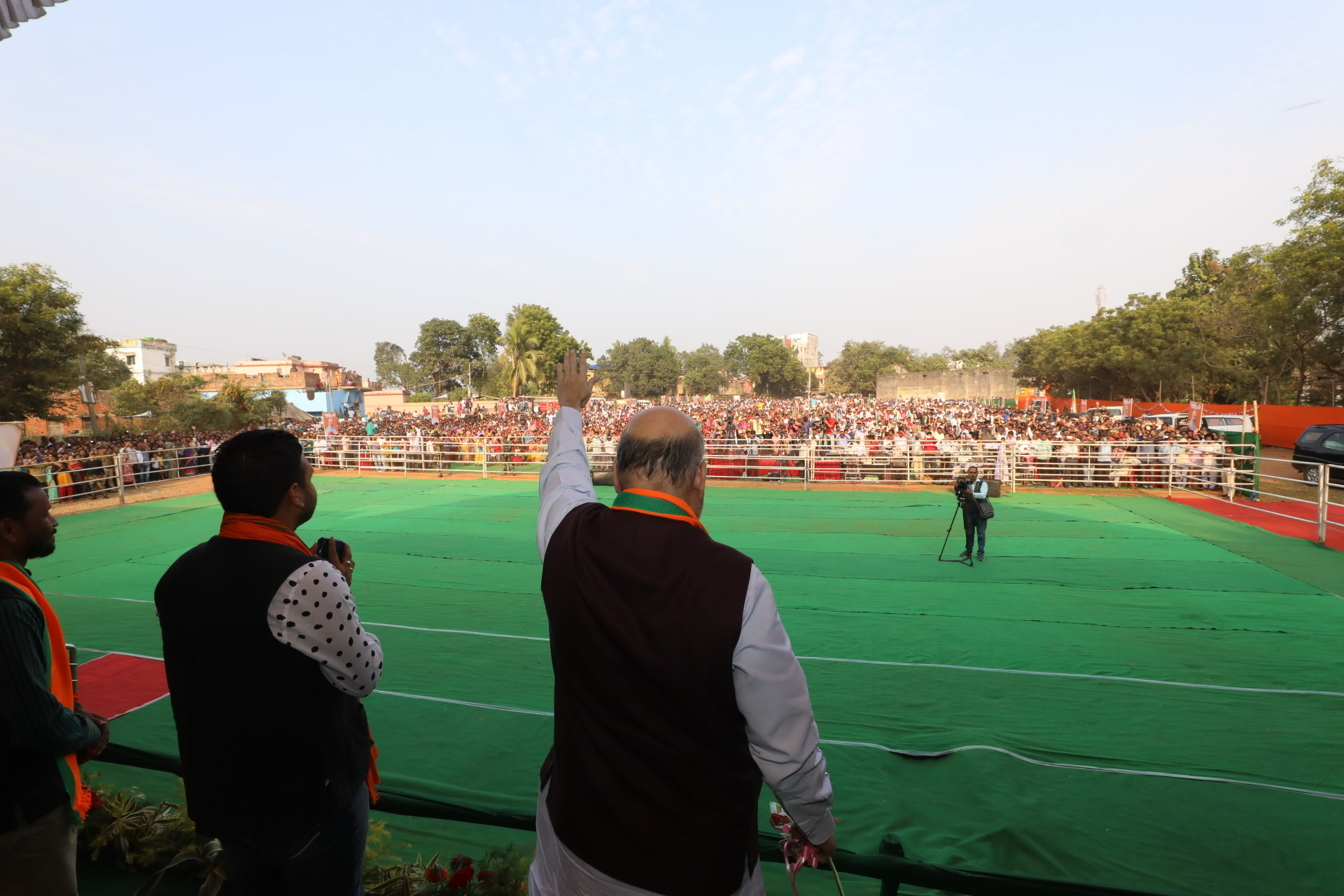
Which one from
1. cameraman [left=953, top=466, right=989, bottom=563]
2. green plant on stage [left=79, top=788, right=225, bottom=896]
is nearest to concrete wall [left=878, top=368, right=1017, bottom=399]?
cameraman [left=953, top=466, right=989, bottom=563]

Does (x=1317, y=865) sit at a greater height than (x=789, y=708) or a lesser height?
lesser

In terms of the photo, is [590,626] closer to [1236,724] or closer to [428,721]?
[428,721]

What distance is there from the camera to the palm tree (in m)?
47.0

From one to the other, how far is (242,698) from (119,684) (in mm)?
4885

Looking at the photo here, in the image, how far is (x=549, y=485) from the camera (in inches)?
72.2

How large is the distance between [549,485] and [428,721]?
334 centimetres

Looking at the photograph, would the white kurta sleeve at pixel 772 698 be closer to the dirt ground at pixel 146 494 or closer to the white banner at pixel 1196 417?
the dirt ground at pixel 146 494

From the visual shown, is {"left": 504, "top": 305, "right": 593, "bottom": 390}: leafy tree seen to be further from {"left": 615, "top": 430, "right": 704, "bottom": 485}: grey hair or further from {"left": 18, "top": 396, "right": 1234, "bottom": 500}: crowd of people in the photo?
{"left": 615, "top": 430, "right": 704, "bottom": 485}: grey hair

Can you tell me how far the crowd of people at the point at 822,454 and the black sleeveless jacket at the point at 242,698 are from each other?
10.2m

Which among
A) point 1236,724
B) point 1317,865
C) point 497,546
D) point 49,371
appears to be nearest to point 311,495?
point 1317,865

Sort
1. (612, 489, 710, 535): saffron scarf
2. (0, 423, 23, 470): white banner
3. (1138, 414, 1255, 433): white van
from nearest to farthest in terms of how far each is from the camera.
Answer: (612, 489, 710, 535): saffron scarf
(0, 423, 23, 470): white banner
(1138, 414, 1255, 433): white van

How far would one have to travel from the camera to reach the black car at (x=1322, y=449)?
51.8ft

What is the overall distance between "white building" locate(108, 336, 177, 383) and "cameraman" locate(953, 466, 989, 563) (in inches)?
3032

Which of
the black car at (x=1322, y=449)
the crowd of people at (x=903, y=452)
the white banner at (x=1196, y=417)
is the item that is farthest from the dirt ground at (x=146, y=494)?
the black car at (x=1322, y=449)
